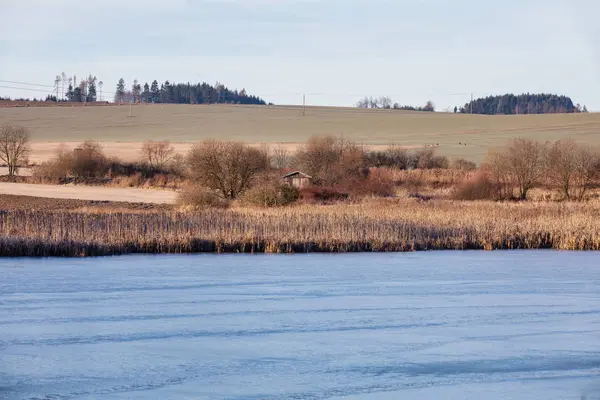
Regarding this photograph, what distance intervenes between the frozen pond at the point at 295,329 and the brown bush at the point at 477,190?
58.8 ft

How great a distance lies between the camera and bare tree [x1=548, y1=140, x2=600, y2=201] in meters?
38.3

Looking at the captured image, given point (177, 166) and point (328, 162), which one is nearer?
point (328, 162)

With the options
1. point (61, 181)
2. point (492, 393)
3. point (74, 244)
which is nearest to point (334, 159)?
point (61, 181)

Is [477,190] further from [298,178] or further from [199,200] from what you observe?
[199,200]

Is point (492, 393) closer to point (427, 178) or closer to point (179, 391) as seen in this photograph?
point (179, 391)

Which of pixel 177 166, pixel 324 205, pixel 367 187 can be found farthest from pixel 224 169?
pixel 177 166

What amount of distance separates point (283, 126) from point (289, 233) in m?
64.5

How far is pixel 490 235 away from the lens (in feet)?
77.0

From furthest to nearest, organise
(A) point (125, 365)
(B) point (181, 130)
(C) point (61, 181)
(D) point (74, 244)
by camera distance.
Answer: (B) point (181, 130)
(C) point (61, 181)
(D) point (74, 244)
(A) point (125, 365)

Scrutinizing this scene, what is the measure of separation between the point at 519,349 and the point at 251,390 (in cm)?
403

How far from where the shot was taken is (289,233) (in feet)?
73.9

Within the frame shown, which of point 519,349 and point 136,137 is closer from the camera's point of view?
point 519,349

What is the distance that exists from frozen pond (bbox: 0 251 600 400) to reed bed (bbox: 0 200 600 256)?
134cm

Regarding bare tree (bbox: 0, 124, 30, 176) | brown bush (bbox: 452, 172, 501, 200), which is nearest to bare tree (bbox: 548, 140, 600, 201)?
brown bush (bbox: 452, 172, 501, 200)
